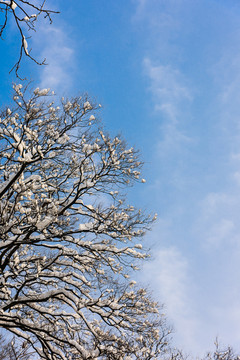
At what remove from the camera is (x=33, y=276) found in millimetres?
9164

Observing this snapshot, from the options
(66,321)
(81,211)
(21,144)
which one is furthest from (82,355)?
(21,144)

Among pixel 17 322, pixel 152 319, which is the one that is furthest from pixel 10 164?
pixel 152 319

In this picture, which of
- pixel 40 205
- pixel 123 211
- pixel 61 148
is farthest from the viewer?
pixel 61 148

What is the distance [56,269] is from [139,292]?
2.79 metres

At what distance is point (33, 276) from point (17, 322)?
4.11 feet

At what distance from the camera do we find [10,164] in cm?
1071

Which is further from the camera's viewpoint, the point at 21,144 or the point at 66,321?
the point at 66,321

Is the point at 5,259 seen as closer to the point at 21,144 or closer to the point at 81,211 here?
the point at 81,211

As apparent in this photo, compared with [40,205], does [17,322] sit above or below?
below

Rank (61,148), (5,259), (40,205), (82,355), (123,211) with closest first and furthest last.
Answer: (40,205) → (82,355) → (5,259) → (123,211) → (61,148)

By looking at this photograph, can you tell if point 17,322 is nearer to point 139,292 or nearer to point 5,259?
point 5,259

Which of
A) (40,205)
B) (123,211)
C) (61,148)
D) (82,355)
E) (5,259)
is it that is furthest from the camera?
(61,148)

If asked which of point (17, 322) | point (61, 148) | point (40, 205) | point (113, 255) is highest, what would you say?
point (61, 148)

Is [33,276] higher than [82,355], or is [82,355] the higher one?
[33,276]
